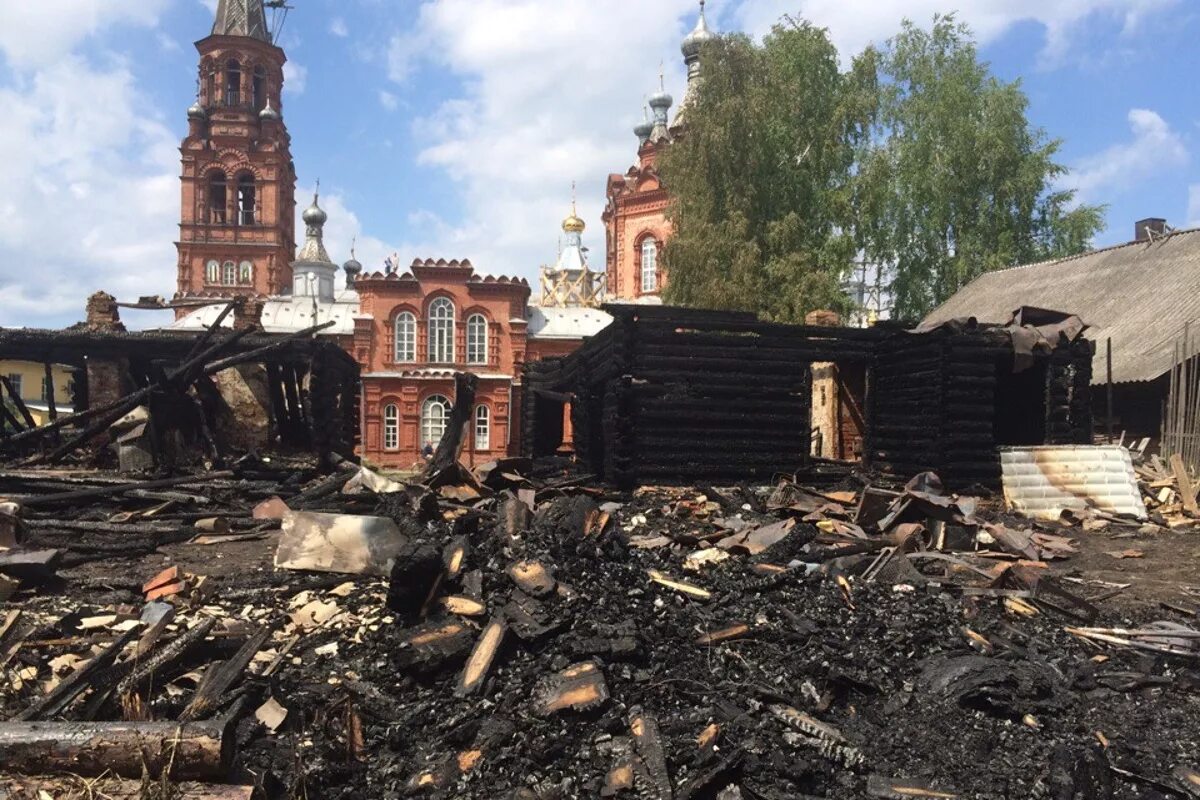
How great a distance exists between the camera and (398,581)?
241 inches

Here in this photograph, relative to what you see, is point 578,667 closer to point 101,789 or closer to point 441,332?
point 101,789

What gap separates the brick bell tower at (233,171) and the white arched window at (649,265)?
23.4 metres

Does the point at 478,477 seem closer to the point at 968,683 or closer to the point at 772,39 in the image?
the point at 968,683

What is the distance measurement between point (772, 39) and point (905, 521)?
868 inches

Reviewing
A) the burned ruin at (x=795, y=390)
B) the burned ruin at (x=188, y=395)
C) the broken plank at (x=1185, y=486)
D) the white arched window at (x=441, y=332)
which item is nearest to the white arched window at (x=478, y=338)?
the white arched window at (x=441, y=332)

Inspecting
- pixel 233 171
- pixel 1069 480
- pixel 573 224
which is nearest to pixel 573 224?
pixel 573 224

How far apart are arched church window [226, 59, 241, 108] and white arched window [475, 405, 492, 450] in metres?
27.8

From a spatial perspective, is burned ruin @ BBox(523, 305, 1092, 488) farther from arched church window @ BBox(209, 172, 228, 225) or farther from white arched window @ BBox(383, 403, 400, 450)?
arched church window @ BBox(209, 172, 228, 225)

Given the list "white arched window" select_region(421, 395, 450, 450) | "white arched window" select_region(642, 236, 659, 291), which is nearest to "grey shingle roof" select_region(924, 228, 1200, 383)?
"white arched window" select_region(642, 236, 659, 291)

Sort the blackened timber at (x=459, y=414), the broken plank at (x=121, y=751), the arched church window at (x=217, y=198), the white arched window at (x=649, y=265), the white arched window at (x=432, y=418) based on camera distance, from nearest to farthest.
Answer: the broken plank at (x=121, y=751) → the blackened timber at (x=459, y=414) → the white arched window at (x=432, y=418) → the white arched window at (x=649, y=265) → the arched church window at (x=217, y=198)

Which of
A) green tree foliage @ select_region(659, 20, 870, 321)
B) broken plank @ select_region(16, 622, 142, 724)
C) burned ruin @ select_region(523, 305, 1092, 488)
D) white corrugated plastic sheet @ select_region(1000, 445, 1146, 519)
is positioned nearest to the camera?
broken plank @ select_region(16, 622, 142, 724)

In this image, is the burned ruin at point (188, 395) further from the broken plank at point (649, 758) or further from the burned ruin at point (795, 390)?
the broken plank at point (649, 758)

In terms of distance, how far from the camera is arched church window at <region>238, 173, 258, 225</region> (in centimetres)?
4919

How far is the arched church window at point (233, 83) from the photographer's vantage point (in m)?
48.9
